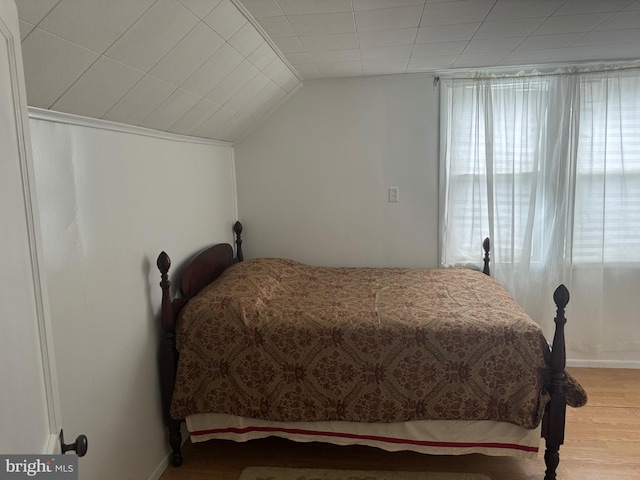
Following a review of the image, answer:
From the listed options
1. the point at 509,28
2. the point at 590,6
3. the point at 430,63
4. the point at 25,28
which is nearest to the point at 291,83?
the point at 430,63

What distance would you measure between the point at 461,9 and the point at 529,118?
144cm

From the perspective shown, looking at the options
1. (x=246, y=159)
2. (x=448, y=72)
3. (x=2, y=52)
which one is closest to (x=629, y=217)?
(x=448, y=72)

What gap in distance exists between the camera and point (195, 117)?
2.39 m

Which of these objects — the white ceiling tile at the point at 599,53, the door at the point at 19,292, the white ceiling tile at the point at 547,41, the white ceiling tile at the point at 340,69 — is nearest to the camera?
the door at the point at 19,292

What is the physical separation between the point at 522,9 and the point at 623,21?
64cm

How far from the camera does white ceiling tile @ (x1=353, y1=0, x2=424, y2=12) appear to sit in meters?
1.83

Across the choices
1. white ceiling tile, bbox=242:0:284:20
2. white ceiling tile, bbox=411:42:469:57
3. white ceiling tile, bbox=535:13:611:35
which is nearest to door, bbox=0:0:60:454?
white ceiling tile, bbox=242:0:284:20

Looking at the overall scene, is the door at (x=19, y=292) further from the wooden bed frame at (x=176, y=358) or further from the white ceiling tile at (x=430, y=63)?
the white ceiling tile at (x=430, y=63)

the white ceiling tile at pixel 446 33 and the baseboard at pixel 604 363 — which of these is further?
the baseboard at pixel 604 363

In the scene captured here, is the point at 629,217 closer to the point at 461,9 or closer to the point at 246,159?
the point at 461,9

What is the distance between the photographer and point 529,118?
10.1 feet

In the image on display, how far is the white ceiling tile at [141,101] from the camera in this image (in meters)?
1.72

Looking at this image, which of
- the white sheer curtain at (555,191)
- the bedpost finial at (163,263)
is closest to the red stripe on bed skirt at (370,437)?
the bedpost finial at (163,263)

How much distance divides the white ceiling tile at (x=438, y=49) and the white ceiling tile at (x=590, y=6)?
0.56 meters
